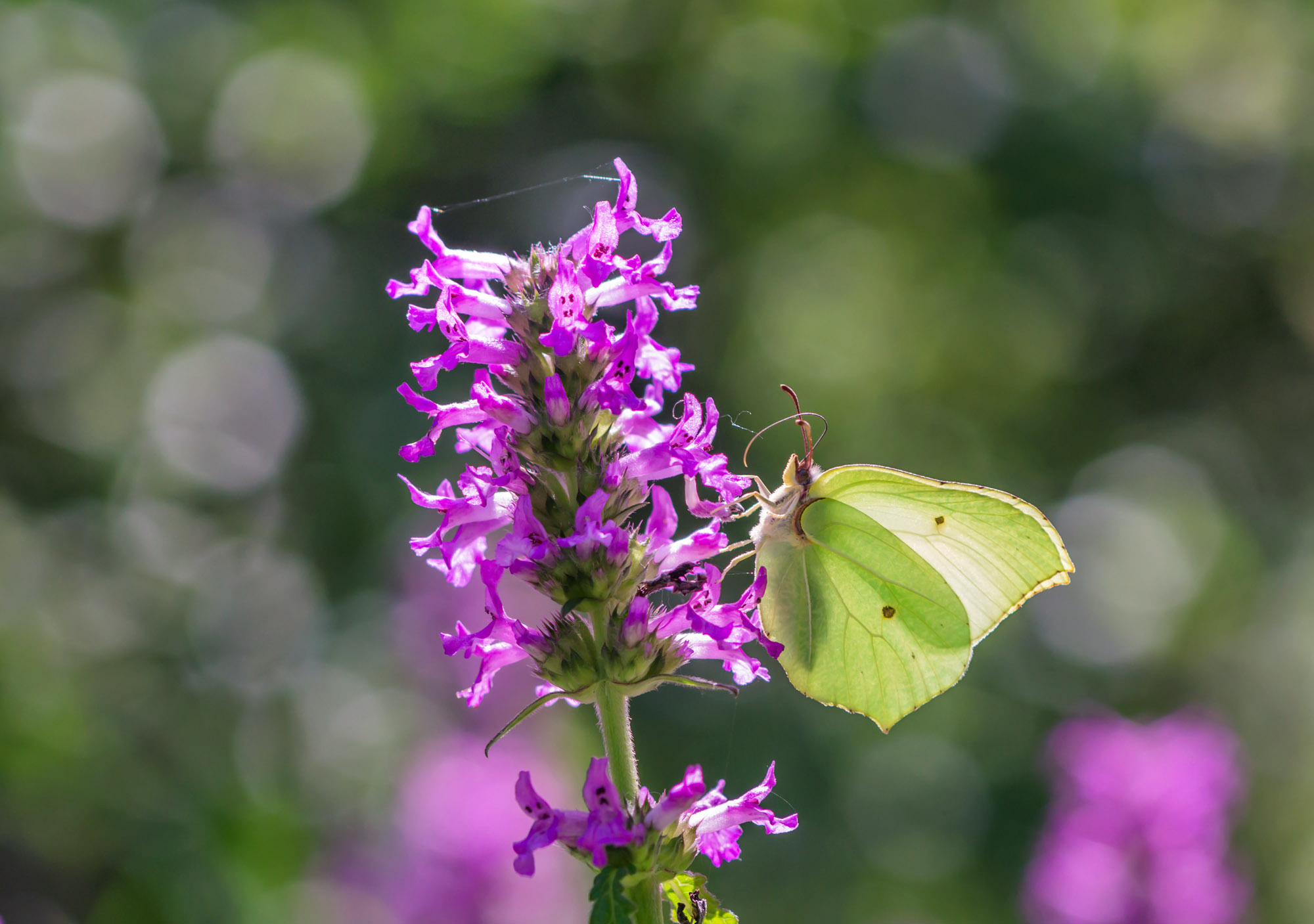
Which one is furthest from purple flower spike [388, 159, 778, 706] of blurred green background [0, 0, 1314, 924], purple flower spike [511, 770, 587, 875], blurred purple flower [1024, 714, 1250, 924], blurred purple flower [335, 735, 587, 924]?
blurred green background [0, 0, 1314, 924]

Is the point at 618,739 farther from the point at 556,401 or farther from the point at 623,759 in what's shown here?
the point at 556,401

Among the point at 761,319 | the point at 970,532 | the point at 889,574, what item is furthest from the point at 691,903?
the point at 761,319

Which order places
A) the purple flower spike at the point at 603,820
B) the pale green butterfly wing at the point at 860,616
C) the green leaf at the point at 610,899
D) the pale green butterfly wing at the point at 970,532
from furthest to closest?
the pale green butterfly wing at the point at 970,532 → the pale green butterfly wing at the point at 860,616 → the purple flower spike at the point at 603,820 → the green leaf at the point at 610,899

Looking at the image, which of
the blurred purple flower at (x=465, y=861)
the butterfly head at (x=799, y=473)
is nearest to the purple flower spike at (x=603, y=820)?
the butterfly head at (x=799, y=473)

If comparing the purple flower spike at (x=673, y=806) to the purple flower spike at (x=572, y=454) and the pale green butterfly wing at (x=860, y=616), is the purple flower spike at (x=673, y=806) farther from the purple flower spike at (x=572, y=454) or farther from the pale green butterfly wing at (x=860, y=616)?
the pale green butterfly wing at (x=860, y=616)

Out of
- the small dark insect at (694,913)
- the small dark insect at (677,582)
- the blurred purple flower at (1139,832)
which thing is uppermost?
the small dark insect at (677,582)

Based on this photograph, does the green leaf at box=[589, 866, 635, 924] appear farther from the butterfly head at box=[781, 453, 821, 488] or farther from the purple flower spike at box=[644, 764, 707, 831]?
the butterfly head at box=[781, 453, 821, 488]

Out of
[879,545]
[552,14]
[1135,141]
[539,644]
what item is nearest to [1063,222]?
[1135,141]

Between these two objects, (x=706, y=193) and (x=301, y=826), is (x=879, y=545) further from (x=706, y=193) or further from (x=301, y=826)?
(x=706, y=193)
